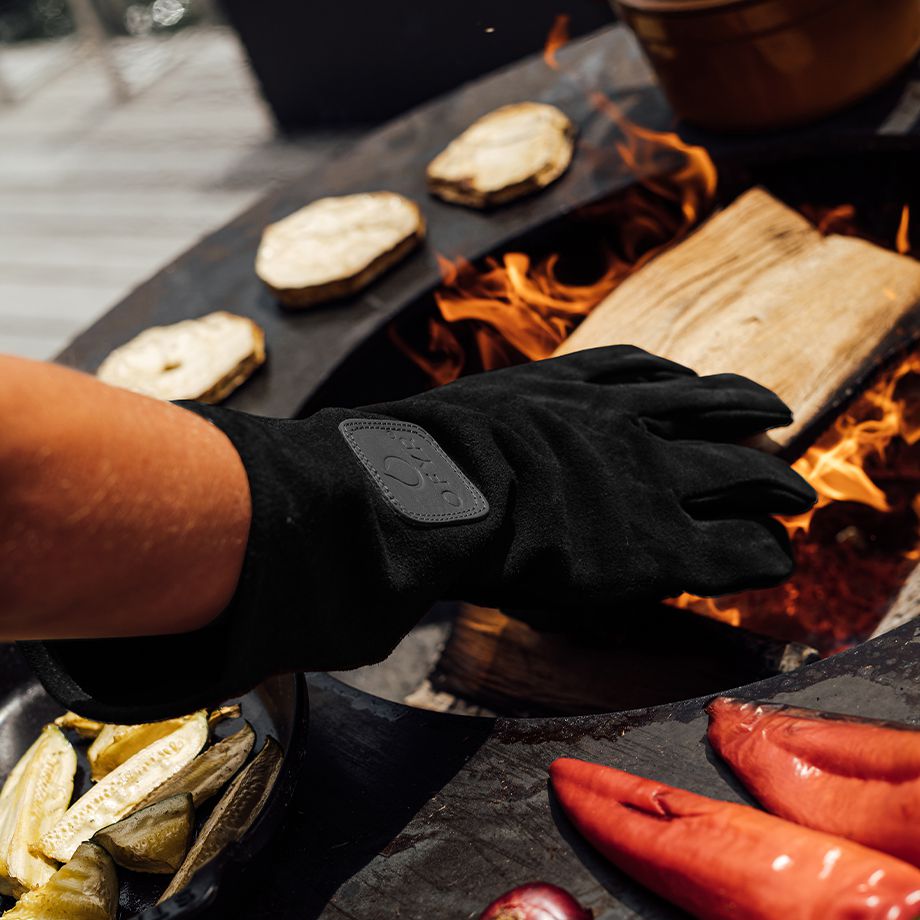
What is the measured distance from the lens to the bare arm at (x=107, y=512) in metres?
0.75

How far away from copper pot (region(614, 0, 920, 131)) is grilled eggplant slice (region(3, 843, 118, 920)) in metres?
1.44

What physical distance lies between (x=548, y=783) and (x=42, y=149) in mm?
4873

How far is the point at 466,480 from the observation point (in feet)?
3.59

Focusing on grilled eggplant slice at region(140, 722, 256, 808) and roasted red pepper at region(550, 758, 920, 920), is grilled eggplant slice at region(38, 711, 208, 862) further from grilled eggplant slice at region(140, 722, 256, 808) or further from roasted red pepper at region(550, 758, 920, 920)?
roasted red pepper at region(550, 758, 920, 920)

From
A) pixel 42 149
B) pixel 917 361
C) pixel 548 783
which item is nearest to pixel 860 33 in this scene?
pixel 917 361

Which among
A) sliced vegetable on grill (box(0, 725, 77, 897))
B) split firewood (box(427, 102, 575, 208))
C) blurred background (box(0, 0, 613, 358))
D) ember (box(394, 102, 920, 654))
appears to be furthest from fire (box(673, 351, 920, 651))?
blurred background (box(0, 0, 613, 358))

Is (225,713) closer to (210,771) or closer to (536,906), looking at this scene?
(210,771)

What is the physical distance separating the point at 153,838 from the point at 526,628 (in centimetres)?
70

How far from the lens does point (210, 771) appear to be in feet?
3.65

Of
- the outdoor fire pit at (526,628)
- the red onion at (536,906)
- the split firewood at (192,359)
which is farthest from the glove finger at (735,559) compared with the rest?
the split firewood at (192,359)

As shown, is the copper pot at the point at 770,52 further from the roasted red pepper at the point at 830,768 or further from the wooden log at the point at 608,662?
the roasted red pepper at the point at 830,768

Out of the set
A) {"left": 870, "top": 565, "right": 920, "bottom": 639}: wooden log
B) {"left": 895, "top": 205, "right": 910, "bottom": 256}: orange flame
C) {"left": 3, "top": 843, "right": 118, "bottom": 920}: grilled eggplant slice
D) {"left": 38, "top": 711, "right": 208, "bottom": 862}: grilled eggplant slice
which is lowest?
{"left": 870, "top": 565, "right": 920, "bottom": 639}: wooden log

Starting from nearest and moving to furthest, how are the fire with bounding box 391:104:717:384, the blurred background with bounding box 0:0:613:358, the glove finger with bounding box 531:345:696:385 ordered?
1. the glove finger with bounding box 531:345:696:385
2. the fire with bounding box 391:104:717:384
3. the blurred background with bounding box 0:0:613:358

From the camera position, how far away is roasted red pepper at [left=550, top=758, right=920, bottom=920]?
2.54 feet
